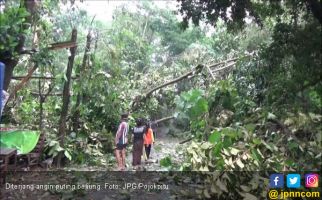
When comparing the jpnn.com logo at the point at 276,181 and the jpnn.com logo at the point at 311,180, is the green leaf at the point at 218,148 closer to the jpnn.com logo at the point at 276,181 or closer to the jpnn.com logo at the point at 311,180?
the jpnn.com logo at the point at 276,181

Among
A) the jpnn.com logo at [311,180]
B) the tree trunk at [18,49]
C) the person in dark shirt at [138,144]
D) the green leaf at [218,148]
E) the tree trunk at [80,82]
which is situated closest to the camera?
the jpnn.com logo at [311,180]

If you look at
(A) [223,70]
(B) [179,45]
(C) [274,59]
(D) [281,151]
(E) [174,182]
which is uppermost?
(B) [179,45]

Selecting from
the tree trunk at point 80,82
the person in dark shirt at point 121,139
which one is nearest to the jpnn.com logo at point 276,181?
the person in dark shirt at point 121,139

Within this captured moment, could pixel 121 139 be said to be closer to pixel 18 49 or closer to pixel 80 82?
pixel 80 82

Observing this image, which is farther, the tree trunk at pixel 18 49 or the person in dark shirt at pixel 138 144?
the person in dark shirt at pixel 138 144

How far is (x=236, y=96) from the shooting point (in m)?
10.1

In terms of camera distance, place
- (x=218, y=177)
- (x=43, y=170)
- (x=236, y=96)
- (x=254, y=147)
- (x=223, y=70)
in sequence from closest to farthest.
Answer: (x=218, y=177), (x=254, y=147), (x=43, y=170), (x=236, y=96), (x=223, y=70)

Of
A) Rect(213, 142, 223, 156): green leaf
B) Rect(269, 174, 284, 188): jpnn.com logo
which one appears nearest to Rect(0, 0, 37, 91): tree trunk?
Rect(213, 142, 223, 156): green leaf

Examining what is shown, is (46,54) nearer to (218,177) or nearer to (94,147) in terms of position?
(218,177)

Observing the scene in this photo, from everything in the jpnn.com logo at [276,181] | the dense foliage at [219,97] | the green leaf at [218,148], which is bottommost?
the jpnn.com logo at [276,181]

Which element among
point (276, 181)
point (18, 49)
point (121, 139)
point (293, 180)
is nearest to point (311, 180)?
point (293, 180)

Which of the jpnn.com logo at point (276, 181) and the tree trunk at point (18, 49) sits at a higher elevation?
the tree trunk at point (18, 49)

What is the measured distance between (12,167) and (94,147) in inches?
159

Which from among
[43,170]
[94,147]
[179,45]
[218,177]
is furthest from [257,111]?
[179,45]
